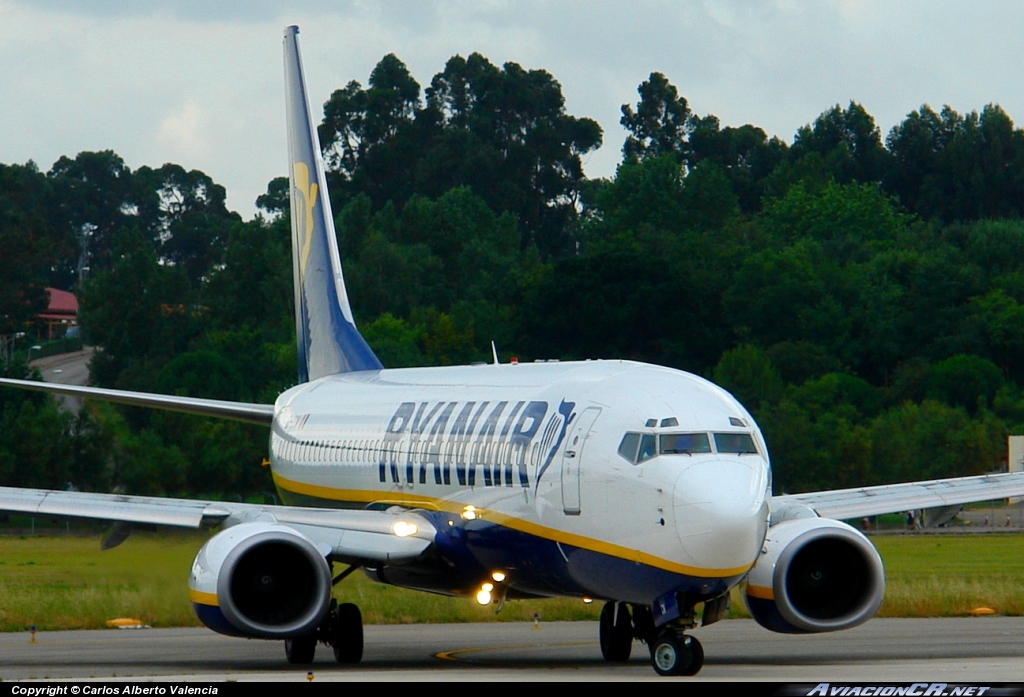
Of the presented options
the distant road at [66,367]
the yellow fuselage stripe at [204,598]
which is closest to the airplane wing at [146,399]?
the yellow fuselage stripe at [204,598]

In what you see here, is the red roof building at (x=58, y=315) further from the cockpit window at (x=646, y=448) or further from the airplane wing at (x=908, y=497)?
the cockpit window at (x=646, y=448)

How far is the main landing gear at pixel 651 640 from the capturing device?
20250mm

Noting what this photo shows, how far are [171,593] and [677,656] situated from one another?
9.20 metres

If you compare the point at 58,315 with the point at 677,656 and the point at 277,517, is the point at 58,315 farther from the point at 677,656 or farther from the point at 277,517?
the point at 677,656

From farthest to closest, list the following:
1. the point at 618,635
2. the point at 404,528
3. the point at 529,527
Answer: the point at 618,635
the point at 404,528
the point at 529,527

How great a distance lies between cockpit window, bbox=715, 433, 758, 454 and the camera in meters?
20.3

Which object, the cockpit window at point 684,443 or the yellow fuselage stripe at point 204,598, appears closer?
the cockpit window at point 684,443

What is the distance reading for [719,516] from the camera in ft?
63.5

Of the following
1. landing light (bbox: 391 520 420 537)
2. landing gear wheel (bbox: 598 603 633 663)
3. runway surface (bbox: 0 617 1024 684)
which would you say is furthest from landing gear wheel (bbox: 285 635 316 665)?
landing gear wheel (bbox: 598 603 633 663)

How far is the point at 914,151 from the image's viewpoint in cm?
14738

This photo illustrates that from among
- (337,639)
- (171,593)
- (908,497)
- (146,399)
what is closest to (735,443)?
(908,497)

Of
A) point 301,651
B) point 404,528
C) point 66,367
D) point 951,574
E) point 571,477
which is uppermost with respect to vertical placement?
point 66,367

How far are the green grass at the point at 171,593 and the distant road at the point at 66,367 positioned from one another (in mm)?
67900

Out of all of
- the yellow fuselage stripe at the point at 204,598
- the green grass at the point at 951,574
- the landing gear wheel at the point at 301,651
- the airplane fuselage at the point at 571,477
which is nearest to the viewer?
the airplane fuselage at the point at 571,477
